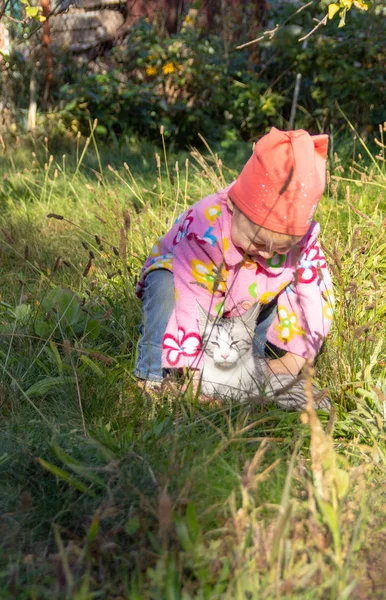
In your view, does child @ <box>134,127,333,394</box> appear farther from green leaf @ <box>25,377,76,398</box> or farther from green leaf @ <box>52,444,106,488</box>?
green leaf @ <box>52,444,106,488</box>

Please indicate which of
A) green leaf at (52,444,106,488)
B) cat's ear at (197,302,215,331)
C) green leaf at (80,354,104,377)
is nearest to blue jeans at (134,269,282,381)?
cat's ear at (197,302,215,331)

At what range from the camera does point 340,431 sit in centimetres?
215

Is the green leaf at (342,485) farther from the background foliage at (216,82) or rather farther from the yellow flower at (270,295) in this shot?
the background foliage at (216,82)

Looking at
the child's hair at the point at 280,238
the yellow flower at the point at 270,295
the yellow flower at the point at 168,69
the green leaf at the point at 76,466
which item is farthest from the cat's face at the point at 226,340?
the yellow flower at the point at 168,69

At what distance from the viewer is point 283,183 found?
226cm

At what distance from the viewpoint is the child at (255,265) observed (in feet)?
7.49

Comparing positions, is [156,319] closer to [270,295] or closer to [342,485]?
[270,295]

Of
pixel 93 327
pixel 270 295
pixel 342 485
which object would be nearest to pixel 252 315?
pixel 270 295

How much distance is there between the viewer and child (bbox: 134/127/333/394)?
228cm

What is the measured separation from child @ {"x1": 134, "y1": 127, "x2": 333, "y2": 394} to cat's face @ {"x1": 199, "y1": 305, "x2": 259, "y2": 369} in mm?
39

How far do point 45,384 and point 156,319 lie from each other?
527 millimetres

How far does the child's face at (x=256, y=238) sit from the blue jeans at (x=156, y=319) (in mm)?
298

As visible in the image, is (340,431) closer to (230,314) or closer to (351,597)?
(230,314)

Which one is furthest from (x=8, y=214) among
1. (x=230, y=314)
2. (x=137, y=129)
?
(x=137, y=129)
